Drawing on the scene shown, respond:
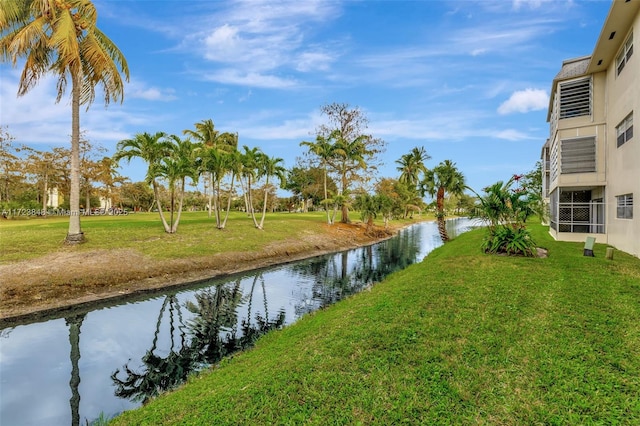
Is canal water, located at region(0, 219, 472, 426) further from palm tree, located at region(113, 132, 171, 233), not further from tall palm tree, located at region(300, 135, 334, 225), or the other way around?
tall palm tree, located at region(300, 135, 334, 225)

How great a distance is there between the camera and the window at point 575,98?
18078 millimetres

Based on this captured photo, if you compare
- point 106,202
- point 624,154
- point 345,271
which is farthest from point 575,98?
point 106,202

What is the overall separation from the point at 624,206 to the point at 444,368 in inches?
607

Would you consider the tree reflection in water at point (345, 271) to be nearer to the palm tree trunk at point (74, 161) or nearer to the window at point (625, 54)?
the palm tree trunk at point (74, 161)

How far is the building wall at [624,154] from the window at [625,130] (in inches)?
7.9

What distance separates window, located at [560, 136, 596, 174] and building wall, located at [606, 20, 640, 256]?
2.77ft

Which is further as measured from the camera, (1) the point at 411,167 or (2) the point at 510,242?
(1) the point at 411,167

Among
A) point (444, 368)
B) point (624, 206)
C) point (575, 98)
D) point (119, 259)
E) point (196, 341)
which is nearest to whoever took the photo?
point (444, 368)

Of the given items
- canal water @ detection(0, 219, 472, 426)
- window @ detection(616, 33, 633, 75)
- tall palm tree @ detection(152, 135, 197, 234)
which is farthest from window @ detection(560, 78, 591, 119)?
tall palm tree @ detection(152, 135, 197, 234)

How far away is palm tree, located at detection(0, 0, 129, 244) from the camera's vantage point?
1556 cm

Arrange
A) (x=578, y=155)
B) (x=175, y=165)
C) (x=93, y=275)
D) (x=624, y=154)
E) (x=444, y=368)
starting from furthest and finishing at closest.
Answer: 1. (x=175, y=165)
2. (x=578, y=155)
3. (x=93, y=275)
4. (x=624, y=154)
5. (x=444, y=368)

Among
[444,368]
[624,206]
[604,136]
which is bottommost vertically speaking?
[444,368]

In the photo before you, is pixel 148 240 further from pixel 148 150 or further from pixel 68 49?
pixel 68 49

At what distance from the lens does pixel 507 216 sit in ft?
50.5
